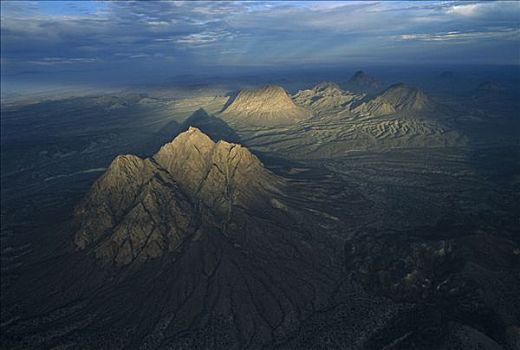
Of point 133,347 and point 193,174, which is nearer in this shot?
point 133,347

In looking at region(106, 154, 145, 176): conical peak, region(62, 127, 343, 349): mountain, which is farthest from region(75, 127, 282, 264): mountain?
region(62, 127, 343, 349): mountain

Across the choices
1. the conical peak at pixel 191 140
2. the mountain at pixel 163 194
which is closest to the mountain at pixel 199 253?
the mountain at pixel 163 194

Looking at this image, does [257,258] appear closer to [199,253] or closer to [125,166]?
[199,253]

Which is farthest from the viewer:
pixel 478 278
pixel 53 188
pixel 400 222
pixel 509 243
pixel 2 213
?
pixel 53 188

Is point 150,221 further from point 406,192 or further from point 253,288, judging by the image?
point 406,192

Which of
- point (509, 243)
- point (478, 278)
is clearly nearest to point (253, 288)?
point (478, 278)

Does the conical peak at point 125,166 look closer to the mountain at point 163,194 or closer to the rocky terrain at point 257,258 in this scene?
the mountain at point 163,194

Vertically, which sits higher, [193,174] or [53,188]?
[193,174]

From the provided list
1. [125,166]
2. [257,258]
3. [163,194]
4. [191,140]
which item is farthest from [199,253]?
[191,140]

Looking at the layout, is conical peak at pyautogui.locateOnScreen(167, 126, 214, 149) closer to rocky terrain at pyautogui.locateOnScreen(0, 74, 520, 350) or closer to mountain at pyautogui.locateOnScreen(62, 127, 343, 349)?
mountain at pyautogui.locateOnScreen(62, 127, 343, 349)
